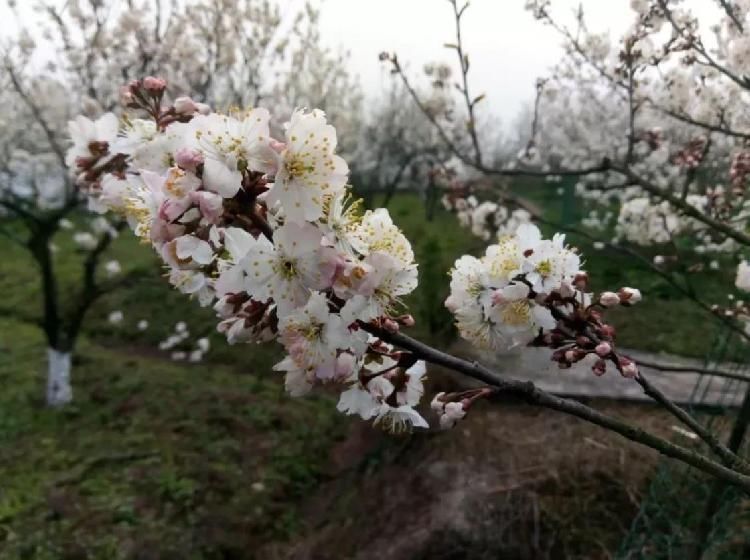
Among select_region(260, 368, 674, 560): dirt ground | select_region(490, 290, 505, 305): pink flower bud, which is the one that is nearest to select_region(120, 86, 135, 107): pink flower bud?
select_region(490, 290, 505, 305): pink flower bud

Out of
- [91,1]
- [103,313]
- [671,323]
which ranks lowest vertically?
[103,313]

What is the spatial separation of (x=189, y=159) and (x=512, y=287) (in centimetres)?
57

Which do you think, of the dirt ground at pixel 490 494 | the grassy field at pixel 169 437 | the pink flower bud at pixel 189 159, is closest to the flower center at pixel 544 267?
the pink flower bud at pixel 189 159

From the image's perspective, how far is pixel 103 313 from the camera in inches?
353

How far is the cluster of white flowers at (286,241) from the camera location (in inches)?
37.3

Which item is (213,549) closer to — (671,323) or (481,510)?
(481,510)

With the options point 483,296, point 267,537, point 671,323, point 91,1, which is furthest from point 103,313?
point 483,296

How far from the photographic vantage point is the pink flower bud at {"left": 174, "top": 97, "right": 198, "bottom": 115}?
135cm

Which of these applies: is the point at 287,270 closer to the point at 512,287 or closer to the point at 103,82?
the point at 512,287

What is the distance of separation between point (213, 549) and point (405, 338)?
3.45 m

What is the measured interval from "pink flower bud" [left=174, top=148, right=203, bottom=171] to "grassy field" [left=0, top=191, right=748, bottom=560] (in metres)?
3.49

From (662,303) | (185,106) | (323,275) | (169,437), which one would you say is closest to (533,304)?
(323,275)

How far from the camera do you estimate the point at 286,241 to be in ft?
3.10

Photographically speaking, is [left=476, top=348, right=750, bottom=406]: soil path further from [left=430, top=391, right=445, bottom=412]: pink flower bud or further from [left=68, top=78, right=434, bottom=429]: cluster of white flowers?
[left=68, top=78, right=434, bottom=429]: cluster of white flowers
